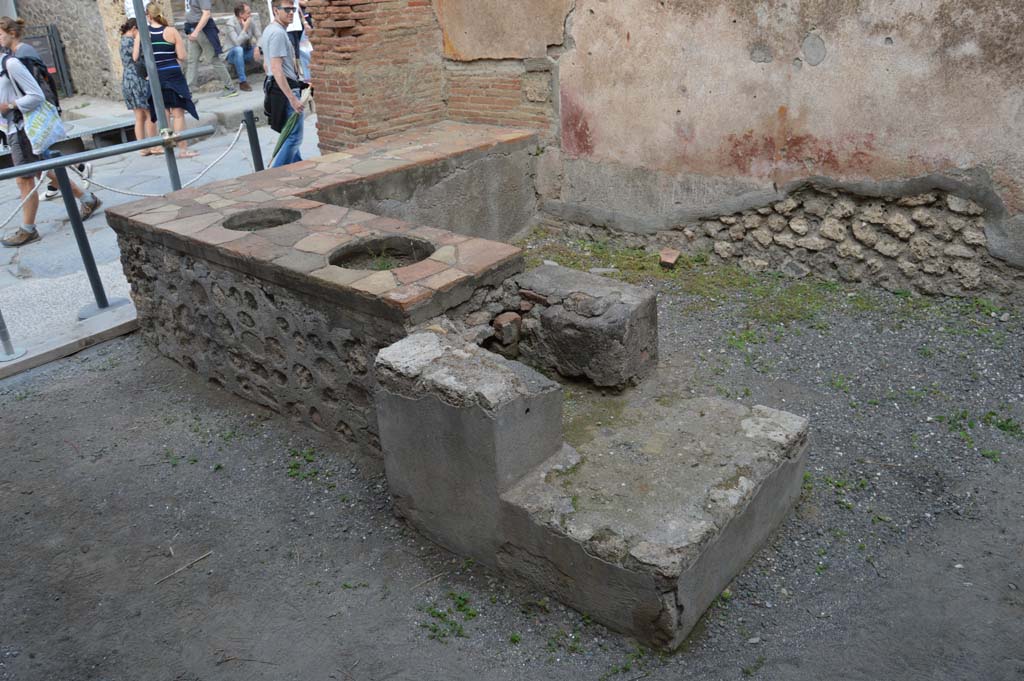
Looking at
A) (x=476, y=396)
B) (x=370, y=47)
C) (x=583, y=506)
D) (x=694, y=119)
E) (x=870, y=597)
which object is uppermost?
(x=370, y=47)

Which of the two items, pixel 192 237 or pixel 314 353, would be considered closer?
pixel 314 353

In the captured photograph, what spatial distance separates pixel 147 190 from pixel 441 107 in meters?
3.53

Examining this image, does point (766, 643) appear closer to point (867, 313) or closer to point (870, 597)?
point (870, 597)

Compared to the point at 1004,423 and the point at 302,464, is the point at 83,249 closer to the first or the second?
the point at 302,464

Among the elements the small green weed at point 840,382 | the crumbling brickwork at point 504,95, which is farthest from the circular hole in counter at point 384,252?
the crumbling brickwork at point 504,95

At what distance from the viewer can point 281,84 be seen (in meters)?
A: 7.11

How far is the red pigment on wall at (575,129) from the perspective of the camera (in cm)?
597

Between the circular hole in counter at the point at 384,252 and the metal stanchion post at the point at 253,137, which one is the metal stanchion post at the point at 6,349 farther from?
the circular hole in counter at the point at 384,252

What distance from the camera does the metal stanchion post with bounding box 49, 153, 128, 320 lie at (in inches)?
202

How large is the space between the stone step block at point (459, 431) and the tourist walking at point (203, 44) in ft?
37.2

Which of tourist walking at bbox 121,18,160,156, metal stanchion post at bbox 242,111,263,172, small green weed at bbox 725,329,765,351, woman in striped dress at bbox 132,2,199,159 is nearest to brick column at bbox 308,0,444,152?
metal stanchion post at bbox 242,111,263,172

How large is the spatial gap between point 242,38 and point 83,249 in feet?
30.7

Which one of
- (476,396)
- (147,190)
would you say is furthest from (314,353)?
(147,190)

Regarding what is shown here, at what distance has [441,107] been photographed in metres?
6.80
